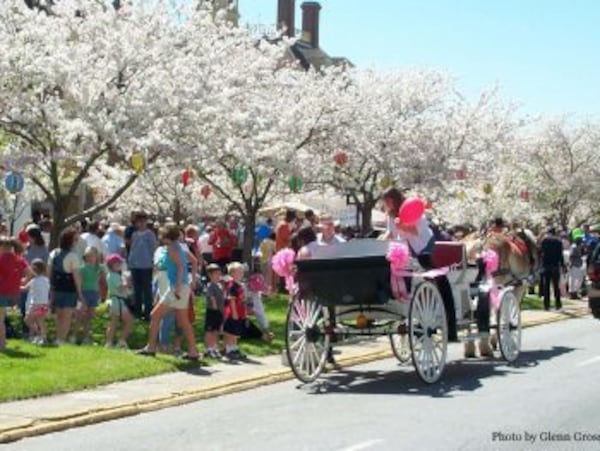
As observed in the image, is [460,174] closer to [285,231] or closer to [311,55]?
[285,231]

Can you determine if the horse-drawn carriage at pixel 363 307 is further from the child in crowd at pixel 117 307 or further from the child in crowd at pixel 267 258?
the child in crowd at pixel 267 258

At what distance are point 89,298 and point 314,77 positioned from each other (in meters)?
19.8

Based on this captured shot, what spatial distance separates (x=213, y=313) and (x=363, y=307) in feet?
9.59

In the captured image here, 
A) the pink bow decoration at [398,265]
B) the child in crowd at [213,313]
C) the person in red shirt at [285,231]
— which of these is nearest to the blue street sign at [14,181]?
the person in red shirt at [285,231]

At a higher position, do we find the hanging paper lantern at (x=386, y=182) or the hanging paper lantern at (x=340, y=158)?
the hanging paper lantern at (x=340, y=158)

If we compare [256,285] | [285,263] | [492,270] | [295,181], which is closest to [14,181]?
[256,285]

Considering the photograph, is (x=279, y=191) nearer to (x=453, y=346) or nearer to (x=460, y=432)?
(x=453, y=346)

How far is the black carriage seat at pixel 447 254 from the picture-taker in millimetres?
12594

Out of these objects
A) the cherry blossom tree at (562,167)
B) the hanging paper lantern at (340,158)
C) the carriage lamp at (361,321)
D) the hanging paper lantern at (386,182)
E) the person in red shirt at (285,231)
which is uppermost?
the cherry blossom tree at (562,167)

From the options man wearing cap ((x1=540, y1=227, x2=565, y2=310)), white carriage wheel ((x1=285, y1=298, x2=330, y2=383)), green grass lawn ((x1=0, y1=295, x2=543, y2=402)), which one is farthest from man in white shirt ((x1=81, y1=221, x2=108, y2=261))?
man wearing cap ((x1=540, y1=227, x2=565, y2=310))

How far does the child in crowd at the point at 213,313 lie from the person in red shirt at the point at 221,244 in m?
8.03

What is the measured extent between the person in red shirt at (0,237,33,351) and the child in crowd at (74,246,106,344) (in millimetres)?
1009

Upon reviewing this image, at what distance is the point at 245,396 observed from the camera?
1147 cm

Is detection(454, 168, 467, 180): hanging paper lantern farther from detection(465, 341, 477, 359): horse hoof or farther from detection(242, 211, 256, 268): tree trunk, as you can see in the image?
detection(465, 341, 477, 359): horse hoof
